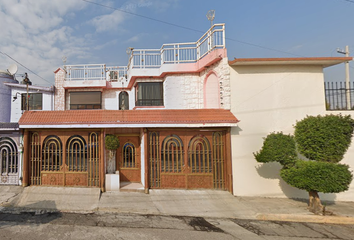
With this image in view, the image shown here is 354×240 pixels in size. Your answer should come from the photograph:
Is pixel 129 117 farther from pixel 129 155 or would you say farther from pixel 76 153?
pixel 76 153

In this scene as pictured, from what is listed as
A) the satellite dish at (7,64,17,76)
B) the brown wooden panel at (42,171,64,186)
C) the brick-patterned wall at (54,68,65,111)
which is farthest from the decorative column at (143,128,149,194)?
the satellite dish at (7,64,17,76)

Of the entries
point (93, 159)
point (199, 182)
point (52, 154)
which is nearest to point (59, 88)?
point (52, 154)

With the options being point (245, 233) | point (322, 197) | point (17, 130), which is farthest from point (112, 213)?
point (322, 197)

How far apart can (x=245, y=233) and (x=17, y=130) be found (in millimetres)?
9134

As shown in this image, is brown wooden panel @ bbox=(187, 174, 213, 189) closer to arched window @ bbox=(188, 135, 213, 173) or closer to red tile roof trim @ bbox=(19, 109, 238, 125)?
arched window @ bbox=(188, 135, 213, 173)

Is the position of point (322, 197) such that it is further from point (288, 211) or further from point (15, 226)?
point (15, 226)

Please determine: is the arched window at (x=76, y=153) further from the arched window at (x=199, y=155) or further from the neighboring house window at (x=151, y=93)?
the neighboring house window at (x=151, y=93)

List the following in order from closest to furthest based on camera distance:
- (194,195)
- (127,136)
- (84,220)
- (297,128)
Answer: (84,220) < (297,128) < (194,195) < (127,136)

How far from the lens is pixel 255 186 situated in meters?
7.48

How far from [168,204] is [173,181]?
46.4 inches

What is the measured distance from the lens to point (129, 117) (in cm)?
749

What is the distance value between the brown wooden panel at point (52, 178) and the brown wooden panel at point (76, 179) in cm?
23

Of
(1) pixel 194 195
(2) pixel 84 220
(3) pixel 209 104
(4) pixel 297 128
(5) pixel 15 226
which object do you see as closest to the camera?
(5) pixel 15 226

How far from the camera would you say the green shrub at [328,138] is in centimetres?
568
